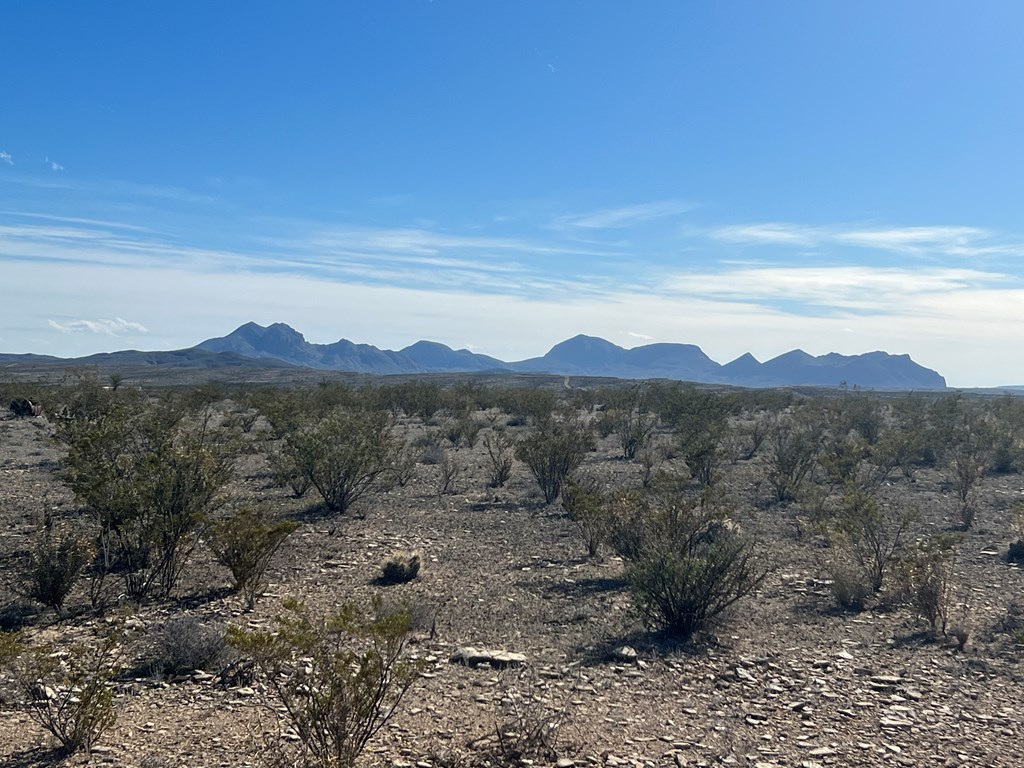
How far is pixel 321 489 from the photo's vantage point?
558 inches

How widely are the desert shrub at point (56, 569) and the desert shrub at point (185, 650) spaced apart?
1.92 metres

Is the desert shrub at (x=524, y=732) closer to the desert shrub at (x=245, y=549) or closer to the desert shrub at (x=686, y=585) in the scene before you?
the desert shrub at (x=686, y=585)

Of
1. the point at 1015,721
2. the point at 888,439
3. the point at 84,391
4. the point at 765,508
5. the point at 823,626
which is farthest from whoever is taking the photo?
the point at 84,391

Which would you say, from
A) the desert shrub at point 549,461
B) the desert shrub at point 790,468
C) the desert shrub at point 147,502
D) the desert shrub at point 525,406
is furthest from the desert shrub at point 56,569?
the desert shrub at point 525,406

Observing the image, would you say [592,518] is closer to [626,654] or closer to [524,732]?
[626,654]

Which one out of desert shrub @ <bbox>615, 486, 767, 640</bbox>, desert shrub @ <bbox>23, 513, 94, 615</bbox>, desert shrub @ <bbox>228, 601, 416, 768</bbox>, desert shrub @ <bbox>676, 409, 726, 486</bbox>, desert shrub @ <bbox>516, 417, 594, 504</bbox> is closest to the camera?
desert shrub @ <bbox>228, 601, 416, 768</bbox>

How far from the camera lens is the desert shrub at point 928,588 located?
852 cm

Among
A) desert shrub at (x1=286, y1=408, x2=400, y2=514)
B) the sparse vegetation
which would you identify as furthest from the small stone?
desert shrub at (x1=286, y1=408, x2=400, y2=514)

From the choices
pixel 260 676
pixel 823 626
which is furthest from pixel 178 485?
pixel 823 626

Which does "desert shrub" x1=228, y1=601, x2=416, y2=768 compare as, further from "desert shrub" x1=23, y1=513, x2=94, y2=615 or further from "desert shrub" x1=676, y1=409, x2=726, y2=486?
"desert shrub" x1=676, y1=409, x2=726, y2=486

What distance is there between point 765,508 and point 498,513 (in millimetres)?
5756

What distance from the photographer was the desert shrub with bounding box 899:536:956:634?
8523 millimetres

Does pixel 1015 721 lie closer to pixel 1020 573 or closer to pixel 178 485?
pixel 1020 573

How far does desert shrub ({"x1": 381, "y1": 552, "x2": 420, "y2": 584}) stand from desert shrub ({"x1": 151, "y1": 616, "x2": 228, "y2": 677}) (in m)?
3.09
